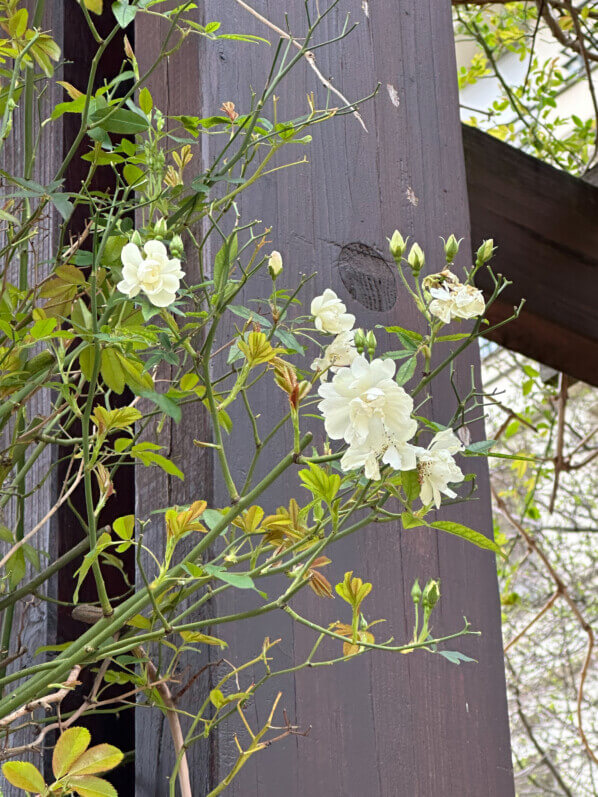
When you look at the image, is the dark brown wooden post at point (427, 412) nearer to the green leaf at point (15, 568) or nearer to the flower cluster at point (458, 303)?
the green leaf at point (15, 568)

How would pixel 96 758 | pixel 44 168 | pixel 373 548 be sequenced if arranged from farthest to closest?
pixel 44 168 → pixel 373 548 → pixel 96 758

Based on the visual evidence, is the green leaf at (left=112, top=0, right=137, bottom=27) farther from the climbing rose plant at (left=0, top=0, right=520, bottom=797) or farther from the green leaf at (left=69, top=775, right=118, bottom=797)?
the green leaf at (left=69, top=775, right=118, bottom=797)

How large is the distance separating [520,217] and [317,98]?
82 centimetres

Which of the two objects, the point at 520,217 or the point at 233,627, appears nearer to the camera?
the point at 233,627

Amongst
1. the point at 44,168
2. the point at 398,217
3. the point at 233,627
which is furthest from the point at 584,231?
the point at 233,627

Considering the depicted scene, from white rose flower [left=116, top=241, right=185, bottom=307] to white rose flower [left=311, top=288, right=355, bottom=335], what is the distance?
13cm

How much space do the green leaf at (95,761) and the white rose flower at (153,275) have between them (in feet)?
0.83

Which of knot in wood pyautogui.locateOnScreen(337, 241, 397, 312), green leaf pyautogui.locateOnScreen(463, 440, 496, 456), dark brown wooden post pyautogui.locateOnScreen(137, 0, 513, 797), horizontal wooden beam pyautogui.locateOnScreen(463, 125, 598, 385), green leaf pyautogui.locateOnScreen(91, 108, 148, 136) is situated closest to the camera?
green leaf pyautogui.locateOnScreen(463, 440, 496, 456)

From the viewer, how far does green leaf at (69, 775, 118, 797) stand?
56 cm

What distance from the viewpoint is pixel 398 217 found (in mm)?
1068

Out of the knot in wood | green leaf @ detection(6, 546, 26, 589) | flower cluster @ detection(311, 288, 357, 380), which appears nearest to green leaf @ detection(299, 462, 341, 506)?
flower cluster @ detection(311, 288, 357, 380)

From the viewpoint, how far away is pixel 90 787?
559 mm

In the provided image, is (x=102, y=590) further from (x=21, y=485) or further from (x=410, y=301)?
(x=410, y=301)

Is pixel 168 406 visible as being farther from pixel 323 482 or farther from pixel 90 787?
pixel 90 787
